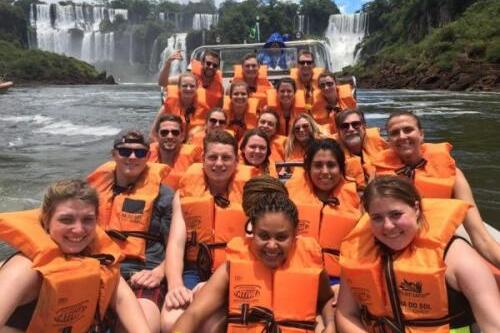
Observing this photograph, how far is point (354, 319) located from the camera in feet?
8.03

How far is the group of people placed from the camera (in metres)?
2.30

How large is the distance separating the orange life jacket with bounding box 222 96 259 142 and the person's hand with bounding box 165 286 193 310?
310cm

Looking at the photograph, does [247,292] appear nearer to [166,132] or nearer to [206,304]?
[206,304]

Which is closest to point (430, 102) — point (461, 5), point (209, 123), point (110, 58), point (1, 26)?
point (209, 123)

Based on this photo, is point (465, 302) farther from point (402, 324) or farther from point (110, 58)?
point (110, 58)

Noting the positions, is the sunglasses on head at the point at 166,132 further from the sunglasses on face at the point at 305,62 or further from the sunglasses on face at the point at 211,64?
the sunglasses on face at the point at 305,62

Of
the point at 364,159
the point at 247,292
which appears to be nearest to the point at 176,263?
the point at 247,292

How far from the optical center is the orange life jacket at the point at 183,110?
19.9 ft

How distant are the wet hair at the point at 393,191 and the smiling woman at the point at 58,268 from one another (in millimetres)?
1262

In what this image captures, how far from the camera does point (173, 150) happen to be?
4.57m

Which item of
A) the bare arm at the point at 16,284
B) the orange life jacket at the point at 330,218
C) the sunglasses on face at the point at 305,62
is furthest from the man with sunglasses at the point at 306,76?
the bare arm at the point at 16,284

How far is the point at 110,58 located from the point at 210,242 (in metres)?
66.6

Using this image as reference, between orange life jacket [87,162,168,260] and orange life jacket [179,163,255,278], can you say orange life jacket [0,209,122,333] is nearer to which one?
orange life jacket [87,162,168,260]

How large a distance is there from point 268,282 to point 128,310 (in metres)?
0.71
